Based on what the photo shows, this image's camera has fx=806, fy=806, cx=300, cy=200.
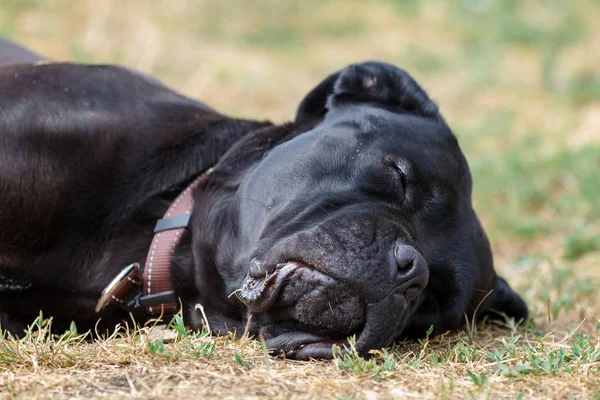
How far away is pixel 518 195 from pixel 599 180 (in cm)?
67

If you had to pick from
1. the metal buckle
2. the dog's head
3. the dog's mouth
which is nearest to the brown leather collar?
the metal buckle

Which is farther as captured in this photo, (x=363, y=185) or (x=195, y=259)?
(x=195, y=259)

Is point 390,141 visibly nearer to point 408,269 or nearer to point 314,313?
point 408,269

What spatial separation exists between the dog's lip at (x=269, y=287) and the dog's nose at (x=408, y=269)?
25 centimetres

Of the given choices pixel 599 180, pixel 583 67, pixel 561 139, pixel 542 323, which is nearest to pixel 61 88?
pixel 542 323

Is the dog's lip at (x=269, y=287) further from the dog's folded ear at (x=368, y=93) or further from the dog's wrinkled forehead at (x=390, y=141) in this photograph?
the dog's folded ear at (x=368, y=93)

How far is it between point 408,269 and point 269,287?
0.46 metres

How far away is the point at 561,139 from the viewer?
26.0 feet

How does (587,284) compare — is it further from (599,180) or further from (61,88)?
(61,88)

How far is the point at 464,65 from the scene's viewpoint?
11.2m

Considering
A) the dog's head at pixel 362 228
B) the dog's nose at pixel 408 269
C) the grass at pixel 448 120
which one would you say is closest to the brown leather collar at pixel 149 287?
the grass at pixel 448 120

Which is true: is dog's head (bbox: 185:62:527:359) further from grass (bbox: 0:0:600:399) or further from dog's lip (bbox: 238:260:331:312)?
grass (bbox: 0:0:600:399)

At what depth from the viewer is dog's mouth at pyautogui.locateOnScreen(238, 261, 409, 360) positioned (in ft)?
8.45

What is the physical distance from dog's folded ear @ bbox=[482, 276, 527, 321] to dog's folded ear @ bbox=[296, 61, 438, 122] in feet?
2.70
